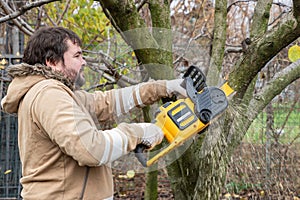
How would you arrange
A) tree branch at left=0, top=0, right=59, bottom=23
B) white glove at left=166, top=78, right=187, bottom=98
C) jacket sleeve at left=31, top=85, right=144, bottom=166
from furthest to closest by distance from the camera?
1. tree branch at left=0, top=0, right=59, bottom=23
2. white glove at left=166, top=78, right=187, bottom=98
3. jacket sleeve at left=31, top=85, right=144, bottom=166

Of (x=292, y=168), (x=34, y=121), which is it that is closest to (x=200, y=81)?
(x=34, y=121)

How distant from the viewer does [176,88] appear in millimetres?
2402

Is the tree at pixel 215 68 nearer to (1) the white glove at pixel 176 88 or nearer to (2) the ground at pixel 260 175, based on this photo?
(1) the white glove at pixel 176 88

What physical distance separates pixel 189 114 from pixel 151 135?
0.25m

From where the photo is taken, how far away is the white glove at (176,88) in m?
2.37

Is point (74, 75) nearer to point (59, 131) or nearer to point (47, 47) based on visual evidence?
point (47, 47)

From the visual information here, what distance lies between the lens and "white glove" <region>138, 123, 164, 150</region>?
6.45 ft

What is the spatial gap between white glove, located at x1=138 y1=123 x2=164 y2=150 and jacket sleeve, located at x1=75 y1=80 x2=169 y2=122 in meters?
0.42

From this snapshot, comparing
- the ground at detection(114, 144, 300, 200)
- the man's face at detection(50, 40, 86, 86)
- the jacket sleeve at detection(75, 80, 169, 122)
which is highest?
the man's face at detection(50, 40, 86, 86)

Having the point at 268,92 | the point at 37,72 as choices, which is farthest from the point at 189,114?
the point at 268,92

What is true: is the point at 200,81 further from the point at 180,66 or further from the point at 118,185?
the point at 118,185

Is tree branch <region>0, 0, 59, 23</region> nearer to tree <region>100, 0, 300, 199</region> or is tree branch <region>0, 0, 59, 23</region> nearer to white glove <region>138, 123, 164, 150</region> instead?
tree <region>100, 0, 300, 199</region>

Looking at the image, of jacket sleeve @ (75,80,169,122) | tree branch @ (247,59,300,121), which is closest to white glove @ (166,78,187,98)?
jacket sleeve @ (75,80,169,122)

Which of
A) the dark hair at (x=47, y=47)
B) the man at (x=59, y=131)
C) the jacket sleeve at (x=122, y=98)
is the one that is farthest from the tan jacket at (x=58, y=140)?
the jacket sleeve at (x=122, y=98)
